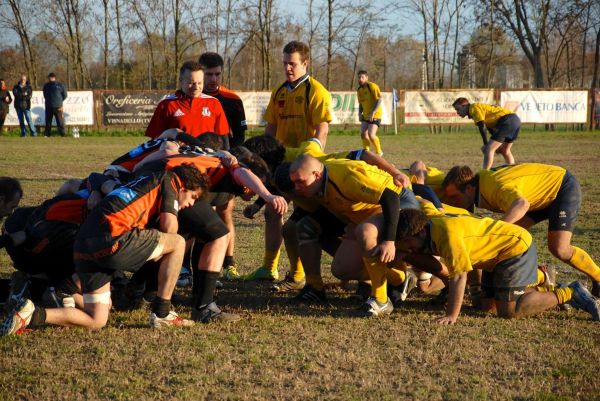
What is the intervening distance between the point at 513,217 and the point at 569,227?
0.64m

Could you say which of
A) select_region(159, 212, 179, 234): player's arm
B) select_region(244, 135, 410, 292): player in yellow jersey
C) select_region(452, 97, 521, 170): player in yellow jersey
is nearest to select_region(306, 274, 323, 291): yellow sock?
select_region(244, 135, 410, 292): player in yellow jersey

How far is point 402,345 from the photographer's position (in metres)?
4.55

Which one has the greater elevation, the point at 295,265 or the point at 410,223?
the point at 410,223

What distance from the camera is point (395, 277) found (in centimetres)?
564

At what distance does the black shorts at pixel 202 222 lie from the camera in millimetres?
5031

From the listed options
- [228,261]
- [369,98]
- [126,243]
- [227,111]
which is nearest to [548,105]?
[369,98]

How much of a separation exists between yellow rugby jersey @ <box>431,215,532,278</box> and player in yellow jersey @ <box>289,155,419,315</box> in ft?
1.10

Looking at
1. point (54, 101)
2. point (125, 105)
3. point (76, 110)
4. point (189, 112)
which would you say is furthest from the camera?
point (125, 105)

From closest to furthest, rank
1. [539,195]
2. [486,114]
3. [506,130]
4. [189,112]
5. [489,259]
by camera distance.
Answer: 1. [489,259]
2. [539,195]
3. [189,112]
4. [506,130]
5. [486,114]

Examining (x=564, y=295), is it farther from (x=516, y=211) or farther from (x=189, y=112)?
(x=189, y=112)

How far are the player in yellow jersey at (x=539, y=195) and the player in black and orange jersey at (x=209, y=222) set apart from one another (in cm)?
182

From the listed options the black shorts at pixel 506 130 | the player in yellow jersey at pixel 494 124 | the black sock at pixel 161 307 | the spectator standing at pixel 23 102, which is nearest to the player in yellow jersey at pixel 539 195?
the black sock at pixel 161 307

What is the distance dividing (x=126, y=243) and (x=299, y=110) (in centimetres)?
281

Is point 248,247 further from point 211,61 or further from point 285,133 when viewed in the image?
point 211,61
